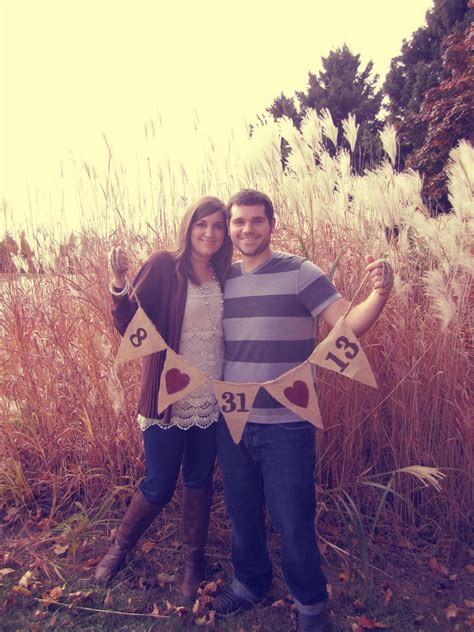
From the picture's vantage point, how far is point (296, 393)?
1903 millimetres

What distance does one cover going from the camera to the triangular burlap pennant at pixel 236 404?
1924 mm

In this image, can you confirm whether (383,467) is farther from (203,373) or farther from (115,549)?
(115,549)

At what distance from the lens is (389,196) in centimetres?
292

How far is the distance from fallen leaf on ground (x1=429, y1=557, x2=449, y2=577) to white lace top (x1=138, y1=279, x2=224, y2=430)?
1412mm

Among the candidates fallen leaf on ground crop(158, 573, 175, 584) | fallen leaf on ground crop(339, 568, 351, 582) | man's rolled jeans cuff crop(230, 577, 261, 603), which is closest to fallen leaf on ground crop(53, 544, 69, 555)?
fallen leaf on ground crop(158, 573, 175, 584)

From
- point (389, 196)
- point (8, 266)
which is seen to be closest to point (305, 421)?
point (389, 196)

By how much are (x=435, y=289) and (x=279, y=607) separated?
170cm

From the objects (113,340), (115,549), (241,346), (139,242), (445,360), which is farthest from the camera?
(139,242)

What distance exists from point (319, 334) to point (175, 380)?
94 cm

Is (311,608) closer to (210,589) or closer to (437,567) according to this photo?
(210,589)

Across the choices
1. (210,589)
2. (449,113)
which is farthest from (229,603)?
(449,113)

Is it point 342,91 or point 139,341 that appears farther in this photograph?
point 342,91

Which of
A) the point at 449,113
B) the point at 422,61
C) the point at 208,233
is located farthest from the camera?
the point at 422,61

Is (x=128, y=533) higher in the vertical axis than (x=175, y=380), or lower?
lower
